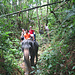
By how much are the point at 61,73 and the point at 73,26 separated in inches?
56.3

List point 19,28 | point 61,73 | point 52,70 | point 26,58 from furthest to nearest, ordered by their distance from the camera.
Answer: point 19,28, point 26,58, point 52,70, point 61,73

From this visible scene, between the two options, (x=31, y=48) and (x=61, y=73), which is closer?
(x=61, y=73)

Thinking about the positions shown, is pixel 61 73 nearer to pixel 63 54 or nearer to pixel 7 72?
pixel 63 54

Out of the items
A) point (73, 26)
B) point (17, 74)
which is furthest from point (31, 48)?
point (73, 26)

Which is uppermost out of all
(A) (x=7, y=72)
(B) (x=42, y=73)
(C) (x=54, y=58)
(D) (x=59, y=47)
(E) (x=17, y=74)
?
(D) (x=59, y=47)

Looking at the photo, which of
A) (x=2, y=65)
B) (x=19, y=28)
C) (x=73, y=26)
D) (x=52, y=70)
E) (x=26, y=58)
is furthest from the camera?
(x=19, y=28)

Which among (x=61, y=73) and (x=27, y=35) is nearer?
(x=61, y=73)

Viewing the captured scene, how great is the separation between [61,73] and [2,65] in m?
2.16

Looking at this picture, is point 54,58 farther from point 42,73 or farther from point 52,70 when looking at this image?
point 42,73

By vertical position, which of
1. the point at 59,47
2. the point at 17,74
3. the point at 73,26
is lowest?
the point at 17,74

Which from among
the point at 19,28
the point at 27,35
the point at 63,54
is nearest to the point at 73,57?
the point at 63,54

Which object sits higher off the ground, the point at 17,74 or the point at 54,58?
the point at 54,58

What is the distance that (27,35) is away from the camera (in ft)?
14.5

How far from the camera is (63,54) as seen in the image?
2768 millimetres
